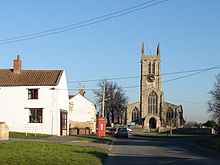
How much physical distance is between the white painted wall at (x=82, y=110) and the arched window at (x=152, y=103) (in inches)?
1943

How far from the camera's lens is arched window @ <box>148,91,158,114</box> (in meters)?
125

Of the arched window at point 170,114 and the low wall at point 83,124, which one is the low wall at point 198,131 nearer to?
the arched window at point 170,114

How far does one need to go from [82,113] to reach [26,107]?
26.2 m

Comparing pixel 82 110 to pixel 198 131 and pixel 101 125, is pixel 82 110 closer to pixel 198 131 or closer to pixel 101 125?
pixel 101 125

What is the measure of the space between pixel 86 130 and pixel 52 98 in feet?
60.9

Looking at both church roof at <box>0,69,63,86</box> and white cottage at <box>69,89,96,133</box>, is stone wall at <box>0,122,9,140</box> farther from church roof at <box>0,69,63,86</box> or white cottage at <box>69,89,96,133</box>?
white cottage at <box>69,89,96,133</box>

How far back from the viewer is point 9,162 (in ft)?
54.5

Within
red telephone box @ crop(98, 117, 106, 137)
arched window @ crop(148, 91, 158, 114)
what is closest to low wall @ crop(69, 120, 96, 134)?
red telephone box @ crop(98, 117, 106, 137)

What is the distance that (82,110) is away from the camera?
3051 inches

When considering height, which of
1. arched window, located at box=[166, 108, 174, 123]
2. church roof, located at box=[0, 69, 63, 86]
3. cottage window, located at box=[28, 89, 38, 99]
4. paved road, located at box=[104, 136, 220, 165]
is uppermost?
church roof, located at box=[0, 69, 63, 86]

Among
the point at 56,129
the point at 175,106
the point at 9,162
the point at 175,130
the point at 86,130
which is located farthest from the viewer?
the point at 175,106

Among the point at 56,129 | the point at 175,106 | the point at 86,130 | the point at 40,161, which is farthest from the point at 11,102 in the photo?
the point at 175,106

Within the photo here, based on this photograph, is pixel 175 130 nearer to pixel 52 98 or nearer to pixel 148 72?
pixel 148 72

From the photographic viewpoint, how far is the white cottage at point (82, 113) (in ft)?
253
